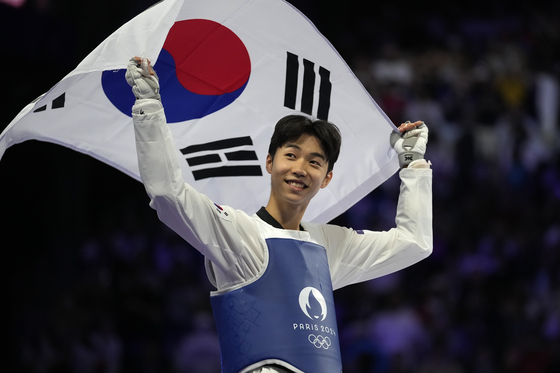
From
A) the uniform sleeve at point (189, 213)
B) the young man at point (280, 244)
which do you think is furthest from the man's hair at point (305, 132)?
the uniform sleeve at point (189, 213)

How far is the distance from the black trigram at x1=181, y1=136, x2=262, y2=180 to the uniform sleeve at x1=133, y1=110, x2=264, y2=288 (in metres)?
0.75

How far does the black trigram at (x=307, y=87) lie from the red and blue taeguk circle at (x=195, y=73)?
222mm

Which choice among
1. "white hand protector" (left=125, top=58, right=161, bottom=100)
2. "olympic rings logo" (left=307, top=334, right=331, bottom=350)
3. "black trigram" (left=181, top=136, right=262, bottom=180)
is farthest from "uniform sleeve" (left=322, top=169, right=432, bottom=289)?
"white hand protector" (left=125, top=58, right=161, bottom=100)

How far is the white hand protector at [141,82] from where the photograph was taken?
2.69 m

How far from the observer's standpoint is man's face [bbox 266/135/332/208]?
124 inches

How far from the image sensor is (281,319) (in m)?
2.86

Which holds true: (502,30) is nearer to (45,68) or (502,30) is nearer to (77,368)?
(45,68)

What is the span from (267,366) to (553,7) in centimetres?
1068

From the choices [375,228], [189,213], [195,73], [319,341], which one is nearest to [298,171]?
[189,213]

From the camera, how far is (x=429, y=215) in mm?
3510

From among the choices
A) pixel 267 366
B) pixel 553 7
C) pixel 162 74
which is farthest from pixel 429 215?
pixel 553 7

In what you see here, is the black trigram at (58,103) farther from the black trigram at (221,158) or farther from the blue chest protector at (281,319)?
the blue chest protector at (281,319)

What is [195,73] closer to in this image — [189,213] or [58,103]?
[58,103]

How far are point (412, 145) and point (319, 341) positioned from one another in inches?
47.1
